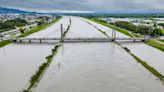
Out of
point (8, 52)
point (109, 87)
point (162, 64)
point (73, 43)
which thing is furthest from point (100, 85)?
point (73, 43)

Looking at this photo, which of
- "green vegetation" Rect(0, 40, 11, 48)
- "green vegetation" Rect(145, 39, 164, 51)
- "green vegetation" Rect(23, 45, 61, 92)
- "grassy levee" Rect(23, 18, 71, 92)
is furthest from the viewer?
"green vegetation" Rect(0, 40, 11, 48)

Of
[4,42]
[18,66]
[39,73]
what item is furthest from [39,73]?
[4,42]

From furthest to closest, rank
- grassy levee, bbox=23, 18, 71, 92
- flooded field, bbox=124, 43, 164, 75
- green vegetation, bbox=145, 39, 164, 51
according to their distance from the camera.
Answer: green vegetation, bbox=145, 39, 164, 51, flooded field, bbox=124, 43, 164, 75, grassy levee, bbox=23, 18, 71, 92

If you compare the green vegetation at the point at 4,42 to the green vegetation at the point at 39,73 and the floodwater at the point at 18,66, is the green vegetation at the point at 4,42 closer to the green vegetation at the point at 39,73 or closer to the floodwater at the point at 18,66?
the floodwater at the point at 18,66

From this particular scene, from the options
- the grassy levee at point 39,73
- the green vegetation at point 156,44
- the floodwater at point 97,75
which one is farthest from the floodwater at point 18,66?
the green vegetation at point 156,44

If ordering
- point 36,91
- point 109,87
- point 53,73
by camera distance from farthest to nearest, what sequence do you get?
point 53,73
point 109,87
point 36,91

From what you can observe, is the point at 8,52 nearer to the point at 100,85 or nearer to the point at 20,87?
the point at 20,87

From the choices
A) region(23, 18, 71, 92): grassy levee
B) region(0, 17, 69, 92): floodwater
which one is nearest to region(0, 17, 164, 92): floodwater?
region(0, 17, 69, 92): floodwater

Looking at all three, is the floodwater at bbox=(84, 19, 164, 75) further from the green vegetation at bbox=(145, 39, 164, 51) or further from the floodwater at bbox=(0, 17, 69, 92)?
the floodwater at bbox=(0, 17, 69, 92)
